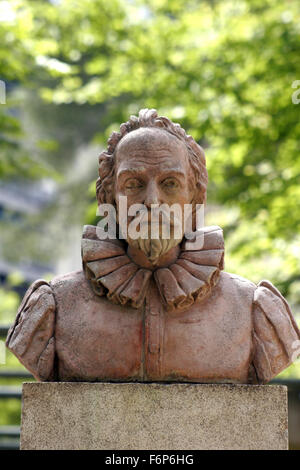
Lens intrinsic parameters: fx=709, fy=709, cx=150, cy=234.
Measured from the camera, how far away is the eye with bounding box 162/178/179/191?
360 centimetres

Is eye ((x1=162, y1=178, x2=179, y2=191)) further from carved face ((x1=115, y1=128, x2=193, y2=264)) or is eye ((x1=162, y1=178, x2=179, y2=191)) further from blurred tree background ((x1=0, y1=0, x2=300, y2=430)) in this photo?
blurred tree background ((x1=0, y1=0, x2=300, y2=430))

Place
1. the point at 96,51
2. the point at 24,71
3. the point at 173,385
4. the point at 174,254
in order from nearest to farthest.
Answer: the point at 173,385 → the point at 174,254 → the point at 24,71 → the point at 96,51

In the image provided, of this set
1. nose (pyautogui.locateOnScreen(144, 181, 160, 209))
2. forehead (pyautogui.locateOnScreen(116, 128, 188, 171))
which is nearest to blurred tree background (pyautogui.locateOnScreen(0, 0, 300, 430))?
forehead (pyautogui.locateOnScreen(116, 128, 188, 171))

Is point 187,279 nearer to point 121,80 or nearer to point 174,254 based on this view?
point 174,254

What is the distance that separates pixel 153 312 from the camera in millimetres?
3549

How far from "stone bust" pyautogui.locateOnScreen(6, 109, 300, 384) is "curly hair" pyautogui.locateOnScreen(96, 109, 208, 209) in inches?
2.4

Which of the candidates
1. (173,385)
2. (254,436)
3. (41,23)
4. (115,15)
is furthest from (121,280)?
(41,23)

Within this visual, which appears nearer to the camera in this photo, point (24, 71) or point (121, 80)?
point (24, 71)

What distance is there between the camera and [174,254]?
376 centimetres

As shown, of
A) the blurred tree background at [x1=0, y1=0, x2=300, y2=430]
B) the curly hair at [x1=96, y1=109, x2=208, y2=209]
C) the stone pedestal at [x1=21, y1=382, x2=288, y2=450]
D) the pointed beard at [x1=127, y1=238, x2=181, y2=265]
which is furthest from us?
the blurred tree background at [x1=0, y1=0, x2=300, y2=430]

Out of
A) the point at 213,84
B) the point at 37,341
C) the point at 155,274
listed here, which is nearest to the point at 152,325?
the point at 155,274

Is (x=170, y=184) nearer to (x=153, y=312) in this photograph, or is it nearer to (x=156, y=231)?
(x=156, y=231)

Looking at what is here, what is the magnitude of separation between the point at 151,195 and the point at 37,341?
0.94 metres

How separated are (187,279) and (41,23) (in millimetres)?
7157
